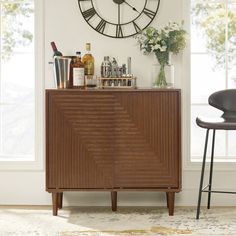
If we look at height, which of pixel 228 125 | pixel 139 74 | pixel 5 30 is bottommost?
pixel 228 125

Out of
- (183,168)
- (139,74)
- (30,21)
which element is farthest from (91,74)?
(183,168)

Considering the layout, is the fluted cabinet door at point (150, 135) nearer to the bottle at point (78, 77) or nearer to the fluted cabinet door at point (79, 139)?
the fluted cabinet door at point (79, 139)

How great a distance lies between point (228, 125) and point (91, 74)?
1256mm

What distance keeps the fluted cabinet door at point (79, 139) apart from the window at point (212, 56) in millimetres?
883

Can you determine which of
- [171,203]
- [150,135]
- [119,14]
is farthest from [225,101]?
[119,14]

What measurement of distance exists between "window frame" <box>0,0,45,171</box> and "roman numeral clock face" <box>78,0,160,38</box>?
0.37 metres

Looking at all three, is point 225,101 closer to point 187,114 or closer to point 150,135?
point 187,114

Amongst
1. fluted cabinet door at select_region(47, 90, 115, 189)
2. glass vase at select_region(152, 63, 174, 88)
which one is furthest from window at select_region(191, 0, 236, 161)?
fluted cabinet door at select_region(47, 90, 115, 189)

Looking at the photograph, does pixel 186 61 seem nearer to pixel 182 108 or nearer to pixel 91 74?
pixel 182 108

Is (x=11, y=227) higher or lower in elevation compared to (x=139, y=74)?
lower

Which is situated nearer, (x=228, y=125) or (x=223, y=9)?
(x=228, y=125)

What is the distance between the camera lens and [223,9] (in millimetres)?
5008

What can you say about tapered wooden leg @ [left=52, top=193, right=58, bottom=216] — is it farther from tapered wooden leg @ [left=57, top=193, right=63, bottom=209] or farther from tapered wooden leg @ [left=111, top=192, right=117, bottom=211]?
tapered wooden leg @ [left=111, top=192, right=117, bottom=211]

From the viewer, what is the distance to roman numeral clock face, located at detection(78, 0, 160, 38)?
4.93m
